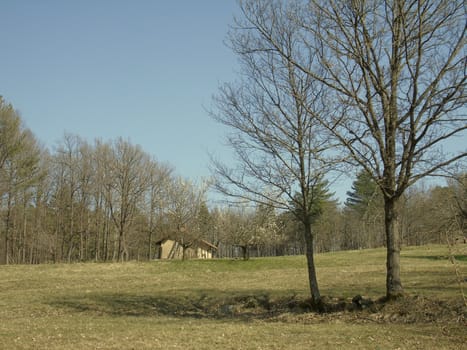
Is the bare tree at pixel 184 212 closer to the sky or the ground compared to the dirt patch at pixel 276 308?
closer to the sky

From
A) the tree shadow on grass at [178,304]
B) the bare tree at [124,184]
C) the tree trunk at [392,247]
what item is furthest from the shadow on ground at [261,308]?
the bare tree at [124,184]

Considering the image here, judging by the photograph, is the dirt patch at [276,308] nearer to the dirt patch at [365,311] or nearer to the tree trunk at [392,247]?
the dirt patch at [365,311]

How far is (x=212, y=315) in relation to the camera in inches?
581

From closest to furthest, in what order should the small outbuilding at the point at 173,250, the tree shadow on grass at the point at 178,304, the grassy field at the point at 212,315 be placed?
the grassy field at the point at 212,315, the tree shadow on grass at the point at 178,304, the small outbuilding at the point at 173,250

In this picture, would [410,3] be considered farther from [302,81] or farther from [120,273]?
[120,273]

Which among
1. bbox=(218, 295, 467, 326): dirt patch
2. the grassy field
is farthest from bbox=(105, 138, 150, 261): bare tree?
bbox=(218, 295, 467, 326): dirt patch

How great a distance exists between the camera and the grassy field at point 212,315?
27.1 ft

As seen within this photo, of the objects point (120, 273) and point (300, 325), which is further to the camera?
point (120, 273)

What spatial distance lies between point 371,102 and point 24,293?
16779mm

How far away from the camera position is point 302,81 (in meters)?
12.7

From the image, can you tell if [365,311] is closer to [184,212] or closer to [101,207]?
[184,212]

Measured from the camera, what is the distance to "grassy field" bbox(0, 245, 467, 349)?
27.1 ft

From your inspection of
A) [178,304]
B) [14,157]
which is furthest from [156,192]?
[178,304]

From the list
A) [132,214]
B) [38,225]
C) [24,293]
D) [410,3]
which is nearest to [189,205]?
[132,214]
